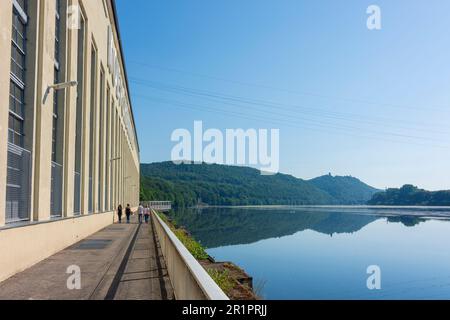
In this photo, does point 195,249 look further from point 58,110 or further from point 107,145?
point 107,145

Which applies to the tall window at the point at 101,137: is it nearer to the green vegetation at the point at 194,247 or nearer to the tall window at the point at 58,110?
the green vegetation at the point at 194,247

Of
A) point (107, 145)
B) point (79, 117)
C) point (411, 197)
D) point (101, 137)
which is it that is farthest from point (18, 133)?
point (411, 197)

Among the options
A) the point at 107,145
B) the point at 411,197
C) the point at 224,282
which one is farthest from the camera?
the point at 411,197

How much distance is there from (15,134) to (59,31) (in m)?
6.79

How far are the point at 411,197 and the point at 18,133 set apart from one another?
177 meters

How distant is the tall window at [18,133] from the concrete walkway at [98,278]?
175cm

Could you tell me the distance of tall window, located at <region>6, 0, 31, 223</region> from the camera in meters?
11.1

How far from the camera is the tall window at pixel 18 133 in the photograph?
36.3ft

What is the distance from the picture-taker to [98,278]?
10.1m

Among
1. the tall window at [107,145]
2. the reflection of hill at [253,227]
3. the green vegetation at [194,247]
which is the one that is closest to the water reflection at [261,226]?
the reflection of hill at [253,227]

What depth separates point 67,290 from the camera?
8688 millimetres

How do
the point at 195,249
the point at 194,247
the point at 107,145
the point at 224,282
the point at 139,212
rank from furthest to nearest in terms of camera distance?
1. the point at 139,212
2. the point at 107,145
3. the point at 194,247
4. the point at 195,249
5. the point at 224,282
